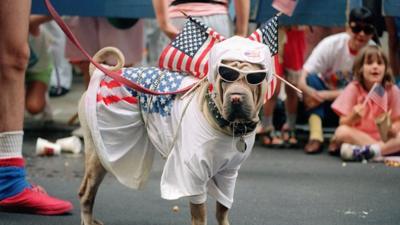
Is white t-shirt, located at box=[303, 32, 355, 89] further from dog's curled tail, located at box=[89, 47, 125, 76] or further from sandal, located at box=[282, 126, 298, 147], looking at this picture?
dog's curled tail, located at box=[89, 47, 125, 76]

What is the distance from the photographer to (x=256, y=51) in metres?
3.74

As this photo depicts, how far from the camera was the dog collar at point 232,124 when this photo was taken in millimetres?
3817

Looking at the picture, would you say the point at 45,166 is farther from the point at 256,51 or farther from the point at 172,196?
the point at 256,51

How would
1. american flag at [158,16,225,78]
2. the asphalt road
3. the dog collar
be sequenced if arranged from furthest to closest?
the asphalt road, american flag at [158,16,225,78], the dog collar

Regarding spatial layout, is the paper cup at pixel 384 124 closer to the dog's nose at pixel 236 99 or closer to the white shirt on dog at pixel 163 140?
the white shirt on dog at pixel 163 140

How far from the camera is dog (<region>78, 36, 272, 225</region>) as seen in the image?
372 centimetres

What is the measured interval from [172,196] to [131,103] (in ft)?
1.87

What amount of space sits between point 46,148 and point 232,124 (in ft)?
10.8

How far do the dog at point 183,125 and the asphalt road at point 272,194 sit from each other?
0.45m

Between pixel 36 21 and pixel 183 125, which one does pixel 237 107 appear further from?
pixel 36 21

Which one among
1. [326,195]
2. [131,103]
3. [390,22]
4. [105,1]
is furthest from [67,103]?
[131,103]

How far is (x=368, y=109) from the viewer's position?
6805 mm

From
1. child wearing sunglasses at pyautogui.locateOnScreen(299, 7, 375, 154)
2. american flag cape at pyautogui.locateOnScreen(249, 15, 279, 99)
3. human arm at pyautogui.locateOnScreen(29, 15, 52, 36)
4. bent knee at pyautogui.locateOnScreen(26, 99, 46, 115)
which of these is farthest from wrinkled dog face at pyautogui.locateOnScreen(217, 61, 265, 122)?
bent knee at pyautogui.locateOnScreen(26, 99, 46, 115)

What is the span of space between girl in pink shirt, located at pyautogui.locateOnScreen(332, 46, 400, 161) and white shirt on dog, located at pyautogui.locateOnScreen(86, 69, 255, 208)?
104 inches
